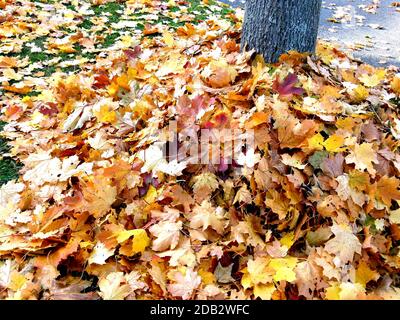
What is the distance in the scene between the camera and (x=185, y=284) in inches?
70.3

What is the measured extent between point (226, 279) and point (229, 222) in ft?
0.92

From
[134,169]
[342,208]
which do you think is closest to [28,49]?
[134,169]

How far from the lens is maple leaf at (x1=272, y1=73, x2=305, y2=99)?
2.39 m

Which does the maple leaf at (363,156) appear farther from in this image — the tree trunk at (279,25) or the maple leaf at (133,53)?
the maple leaf at (133,53)

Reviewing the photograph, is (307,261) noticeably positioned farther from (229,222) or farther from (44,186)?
(44,186)

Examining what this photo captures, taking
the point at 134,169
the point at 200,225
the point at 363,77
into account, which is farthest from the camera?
the point at 363,77

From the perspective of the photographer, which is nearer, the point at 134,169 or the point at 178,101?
the point at 134,169

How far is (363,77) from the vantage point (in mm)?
2791

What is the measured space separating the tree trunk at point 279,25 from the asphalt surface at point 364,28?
2158 mm

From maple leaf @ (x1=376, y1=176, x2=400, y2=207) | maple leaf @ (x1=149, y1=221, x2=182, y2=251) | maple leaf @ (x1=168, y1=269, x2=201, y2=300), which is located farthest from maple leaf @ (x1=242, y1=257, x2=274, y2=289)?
maple leaf @ (x1=376, y1=176, x2=400, y2=207)

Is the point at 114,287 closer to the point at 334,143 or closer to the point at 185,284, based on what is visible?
the point at 185,284

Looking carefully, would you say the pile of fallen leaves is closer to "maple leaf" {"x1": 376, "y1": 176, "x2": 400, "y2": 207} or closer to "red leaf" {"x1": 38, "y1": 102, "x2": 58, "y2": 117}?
"maple leaf" {"x1": 376, "y1": 176, "x2": 400, "y2": 207}

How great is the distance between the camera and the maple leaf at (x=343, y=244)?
1874mm

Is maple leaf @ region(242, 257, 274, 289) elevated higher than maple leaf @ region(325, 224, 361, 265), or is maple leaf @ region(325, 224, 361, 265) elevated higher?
maple leaf @ region(325, 224, 361, 265)
